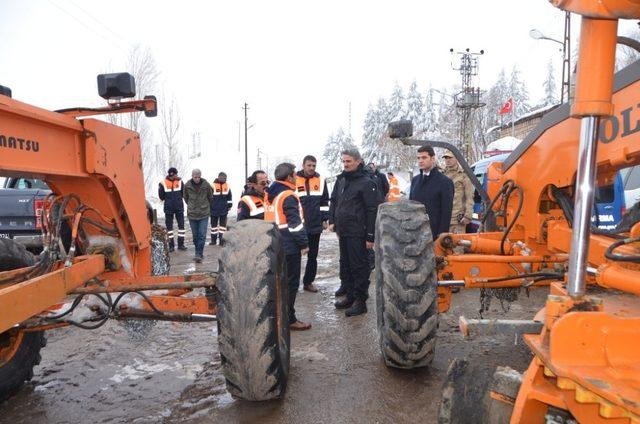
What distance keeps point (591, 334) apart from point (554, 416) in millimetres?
304

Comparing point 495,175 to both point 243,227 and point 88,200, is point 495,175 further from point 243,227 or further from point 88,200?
point 88,200

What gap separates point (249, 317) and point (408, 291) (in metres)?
1.18

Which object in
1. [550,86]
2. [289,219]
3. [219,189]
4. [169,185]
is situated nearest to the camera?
[289,219]

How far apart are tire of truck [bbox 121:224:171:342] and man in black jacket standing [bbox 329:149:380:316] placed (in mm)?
2141

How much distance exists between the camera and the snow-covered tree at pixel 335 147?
2606 inches

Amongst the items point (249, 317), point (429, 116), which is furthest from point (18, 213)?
point (429, 116)

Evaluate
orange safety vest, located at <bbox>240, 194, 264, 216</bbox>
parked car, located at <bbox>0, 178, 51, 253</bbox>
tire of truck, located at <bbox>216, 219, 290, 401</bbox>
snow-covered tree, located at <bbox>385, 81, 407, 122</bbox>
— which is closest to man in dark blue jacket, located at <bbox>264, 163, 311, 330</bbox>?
orange safety vest, located at <bbox>240, 194, 264, 216</bbox>

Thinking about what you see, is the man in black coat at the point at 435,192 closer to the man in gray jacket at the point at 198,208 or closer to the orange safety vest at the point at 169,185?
the man in gray jacket at the point at 198,208

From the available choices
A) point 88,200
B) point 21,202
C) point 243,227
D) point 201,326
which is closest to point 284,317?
point 243,227

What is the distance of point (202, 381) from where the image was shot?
12.9 feet

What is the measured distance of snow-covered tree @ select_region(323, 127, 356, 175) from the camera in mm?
66188

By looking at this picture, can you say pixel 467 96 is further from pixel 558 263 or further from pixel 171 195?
pixel 558 263

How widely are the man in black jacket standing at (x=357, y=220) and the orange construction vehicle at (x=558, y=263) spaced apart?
1.50m

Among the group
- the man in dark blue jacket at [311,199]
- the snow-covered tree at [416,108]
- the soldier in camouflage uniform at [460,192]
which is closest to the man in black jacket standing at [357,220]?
the man in dark blue jacket at [311,199]
